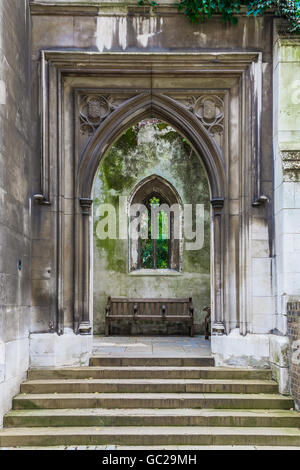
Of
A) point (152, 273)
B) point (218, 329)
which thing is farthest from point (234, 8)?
point (152, 273)

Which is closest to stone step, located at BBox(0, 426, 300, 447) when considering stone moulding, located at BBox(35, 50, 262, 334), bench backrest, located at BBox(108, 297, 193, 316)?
stone moulding, located at BBox(35, 50, 262, 334)

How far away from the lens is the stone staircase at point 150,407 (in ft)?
18.3

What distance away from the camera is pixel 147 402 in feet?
20.5

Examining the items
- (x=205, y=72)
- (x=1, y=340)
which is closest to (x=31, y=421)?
(x=1, y=340)

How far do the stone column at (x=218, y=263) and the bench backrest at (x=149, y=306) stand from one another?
441 centimetres

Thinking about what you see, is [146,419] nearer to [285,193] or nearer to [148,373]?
[148,373]

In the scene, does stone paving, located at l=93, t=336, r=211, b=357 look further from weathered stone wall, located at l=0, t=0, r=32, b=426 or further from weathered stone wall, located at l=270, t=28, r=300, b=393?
weathered stone wall, located at l=0, t=0, r=32, b=426

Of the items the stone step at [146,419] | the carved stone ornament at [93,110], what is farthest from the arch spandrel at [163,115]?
the stone step at [146,419]

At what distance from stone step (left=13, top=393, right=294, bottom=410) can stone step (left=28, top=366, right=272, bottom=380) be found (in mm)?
520

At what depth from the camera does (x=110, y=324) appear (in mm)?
11789

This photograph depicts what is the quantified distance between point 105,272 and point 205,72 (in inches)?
242

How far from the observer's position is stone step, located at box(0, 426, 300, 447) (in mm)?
5535

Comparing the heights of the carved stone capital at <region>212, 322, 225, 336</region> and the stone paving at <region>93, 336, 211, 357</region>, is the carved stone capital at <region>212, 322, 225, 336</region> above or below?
above

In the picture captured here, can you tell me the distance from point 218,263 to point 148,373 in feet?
6.42
